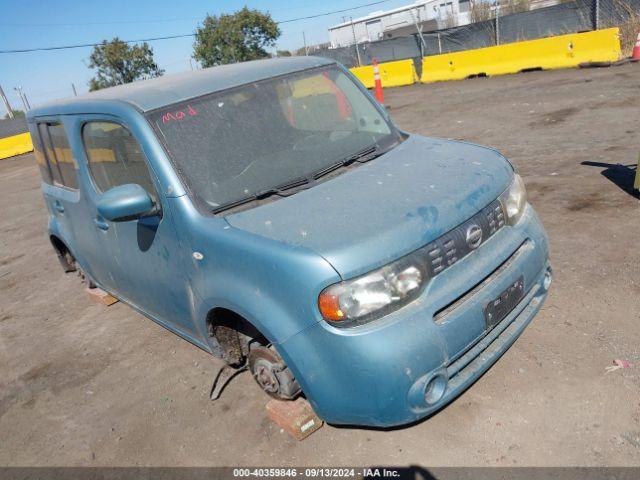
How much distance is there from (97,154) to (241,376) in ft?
6.10

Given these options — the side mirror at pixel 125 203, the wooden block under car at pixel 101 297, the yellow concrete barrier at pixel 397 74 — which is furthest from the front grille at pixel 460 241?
the yellow concrete barrier at pixel 397 74

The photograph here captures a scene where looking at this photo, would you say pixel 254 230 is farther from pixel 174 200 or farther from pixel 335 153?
pixel 335 153

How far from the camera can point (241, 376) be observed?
346 cm

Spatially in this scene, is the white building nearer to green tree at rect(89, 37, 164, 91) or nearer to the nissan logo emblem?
green tree at rect(89, 37, 164, 91)

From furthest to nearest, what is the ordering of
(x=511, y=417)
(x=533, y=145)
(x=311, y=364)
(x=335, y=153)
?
(x=533, y=145)
(x=335, y=153)
(x=511, y=417)
(x=311, y=364)

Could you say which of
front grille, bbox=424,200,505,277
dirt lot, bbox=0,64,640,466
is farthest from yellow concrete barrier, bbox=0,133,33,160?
front grille, bbox=424,200,505,277

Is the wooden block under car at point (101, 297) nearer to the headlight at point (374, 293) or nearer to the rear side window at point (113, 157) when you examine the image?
the rear side window at point (113, 157)

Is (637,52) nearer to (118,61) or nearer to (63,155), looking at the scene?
(63,155)

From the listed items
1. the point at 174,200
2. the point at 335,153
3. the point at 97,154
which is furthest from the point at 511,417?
the point at 97,154

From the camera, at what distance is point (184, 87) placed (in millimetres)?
3191

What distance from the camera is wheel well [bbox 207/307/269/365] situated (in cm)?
288

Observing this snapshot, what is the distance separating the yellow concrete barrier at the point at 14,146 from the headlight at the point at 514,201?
2281 cm

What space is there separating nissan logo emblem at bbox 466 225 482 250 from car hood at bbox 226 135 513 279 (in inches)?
2.7

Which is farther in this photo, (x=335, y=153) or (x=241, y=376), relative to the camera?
(x=241, y=376)
